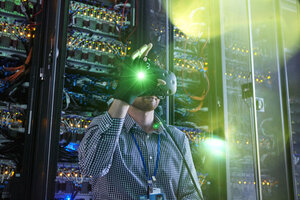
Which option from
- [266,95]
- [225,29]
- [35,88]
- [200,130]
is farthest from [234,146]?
[35,88]

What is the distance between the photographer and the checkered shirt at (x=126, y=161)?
1.33 meters

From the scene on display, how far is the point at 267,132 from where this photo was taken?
301 cm

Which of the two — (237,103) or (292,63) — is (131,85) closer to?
(237,103)

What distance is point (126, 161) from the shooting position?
4.87 feet

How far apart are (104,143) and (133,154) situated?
23cm

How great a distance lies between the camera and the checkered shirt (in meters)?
1.33

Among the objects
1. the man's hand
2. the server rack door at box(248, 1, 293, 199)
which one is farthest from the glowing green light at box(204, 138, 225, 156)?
the man's hand

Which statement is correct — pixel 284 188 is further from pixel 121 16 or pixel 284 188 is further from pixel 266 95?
pixel 121 16

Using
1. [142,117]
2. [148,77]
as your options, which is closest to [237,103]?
[142,117]

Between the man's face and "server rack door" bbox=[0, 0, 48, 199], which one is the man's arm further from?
"server rack door" bbox=[0, 0, 48, 199]

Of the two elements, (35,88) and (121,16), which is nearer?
(35,88)

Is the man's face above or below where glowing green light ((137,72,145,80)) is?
below

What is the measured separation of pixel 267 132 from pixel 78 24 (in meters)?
2.17

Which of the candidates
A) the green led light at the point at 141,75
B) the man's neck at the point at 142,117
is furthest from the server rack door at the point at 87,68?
the green led light at the point at 141,75
